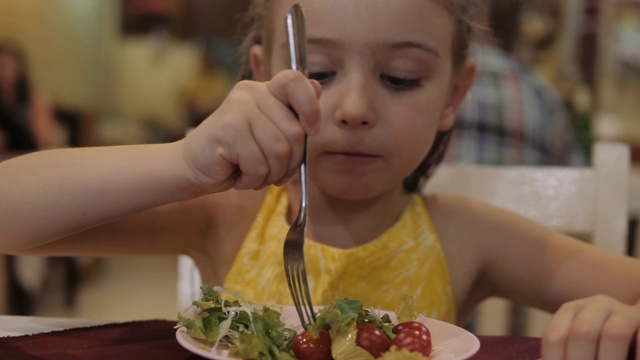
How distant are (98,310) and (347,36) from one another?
9.25ft

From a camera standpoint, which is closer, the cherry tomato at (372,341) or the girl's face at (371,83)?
the cherry tomato at (372,341)

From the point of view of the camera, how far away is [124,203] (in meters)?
0.86

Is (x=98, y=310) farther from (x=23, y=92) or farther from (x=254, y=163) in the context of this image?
(x=254, y=163)

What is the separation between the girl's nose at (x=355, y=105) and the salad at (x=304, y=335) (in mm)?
335

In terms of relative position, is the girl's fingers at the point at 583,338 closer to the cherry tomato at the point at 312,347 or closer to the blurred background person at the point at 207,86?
the cherry tomato at the point at 312,347

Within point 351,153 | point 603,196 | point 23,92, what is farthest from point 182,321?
point 23,92

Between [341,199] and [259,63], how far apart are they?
0.27m

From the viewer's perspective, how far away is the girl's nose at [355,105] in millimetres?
968

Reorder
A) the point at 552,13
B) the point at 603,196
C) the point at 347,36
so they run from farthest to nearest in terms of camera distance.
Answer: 1. the point at 552,13
2. the point at 603,196
3. the point at 347,36

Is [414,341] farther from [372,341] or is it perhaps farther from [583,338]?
[583,338]

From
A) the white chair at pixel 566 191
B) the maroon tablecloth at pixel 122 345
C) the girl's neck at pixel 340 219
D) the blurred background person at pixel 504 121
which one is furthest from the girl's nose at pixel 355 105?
the blurred background person at pixel 504 121

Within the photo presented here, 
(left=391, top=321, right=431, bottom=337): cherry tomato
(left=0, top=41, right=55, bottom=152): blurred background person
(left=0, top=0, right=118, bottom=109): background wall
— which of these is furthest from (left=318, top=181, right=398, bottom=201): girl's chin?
(left=0, top=0, right=118, bottom=109): background wall

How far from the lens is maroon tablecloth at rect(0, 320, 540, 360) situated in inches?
28.8

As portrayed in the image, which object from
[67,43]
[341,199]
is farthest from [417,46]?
[67,43]
